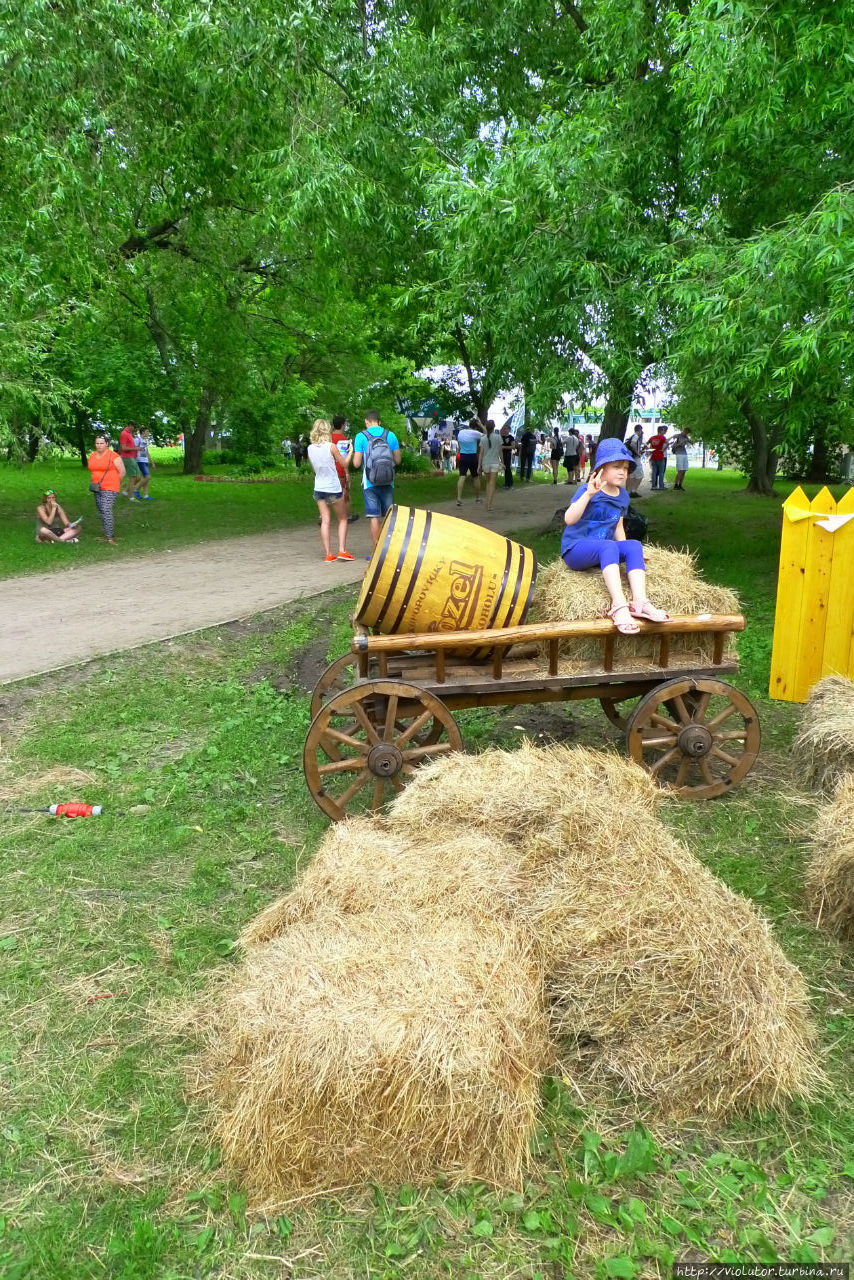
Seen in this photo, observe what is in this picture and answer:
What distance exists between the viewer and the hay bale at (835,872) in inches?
145

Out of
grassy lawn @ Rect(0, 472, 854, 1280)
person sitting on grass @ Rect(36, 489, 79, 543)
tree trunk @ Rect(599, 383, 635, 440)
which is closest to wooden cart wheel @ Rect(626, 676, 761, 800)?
grassy lawn @ Rect(0, 472, 854, 1280)

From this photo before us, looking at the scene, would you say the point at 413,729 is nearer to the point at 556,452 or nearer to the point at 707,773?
the point at 707,773

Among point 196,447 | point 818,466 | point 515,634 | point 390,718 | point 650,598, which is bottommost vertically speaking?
point 390,718

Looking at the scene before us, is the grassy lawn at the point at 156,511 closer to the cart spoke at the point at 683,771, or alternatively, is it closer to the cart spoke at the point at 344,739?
the cart spoke at the point at 344,739

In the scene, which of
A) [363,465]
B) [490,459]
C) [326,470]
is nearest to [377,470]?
[363,465]

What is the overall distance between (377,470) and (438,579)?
5.95m

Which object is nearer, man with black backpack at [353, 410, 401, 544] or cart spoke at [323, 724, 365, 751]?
cart spoke at [323, 724, 365, 751]

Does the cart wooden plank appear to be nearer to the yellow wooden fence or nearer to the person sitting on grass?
the yellow wooden fence

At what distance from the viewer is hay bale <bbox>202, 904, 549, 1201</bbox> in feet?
8.12

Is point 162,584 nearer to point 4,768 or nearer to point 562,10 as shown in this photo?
point 4,768

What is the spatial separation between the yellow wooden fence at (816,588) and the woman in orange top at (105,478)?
1064 cm

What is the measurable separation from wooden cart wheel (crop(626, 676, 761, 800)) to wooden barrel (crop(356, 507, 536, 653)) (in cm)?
86

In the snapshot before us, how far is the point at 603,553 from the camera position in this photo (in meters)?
4.86

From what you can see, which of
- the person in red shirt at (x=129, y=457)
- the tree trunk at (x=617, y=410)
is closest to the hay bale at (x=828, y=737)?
the tree trunk at (x=617, y=410)
